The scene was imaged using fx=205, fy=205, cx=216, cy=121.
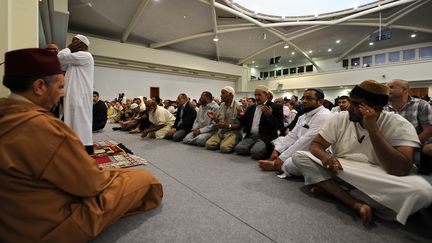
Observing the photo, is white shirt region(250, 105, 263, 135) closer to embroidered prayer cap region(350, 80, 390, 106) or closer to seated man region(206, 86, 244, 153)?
seated man region(206, 86, 244, 153)

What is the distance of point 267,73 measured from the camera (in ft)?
76.0

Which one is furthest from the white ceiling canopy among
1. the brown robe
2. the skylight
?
the brown robe

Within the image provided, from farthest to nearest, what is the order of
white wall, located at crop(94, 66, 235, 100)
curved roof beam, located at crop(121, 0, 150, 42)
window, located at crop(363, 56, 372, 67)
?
window, located at crop(363, 56, 372, 67)
white wall, located at crop(94, 66, 235, 100)
curved roof beam, located at crop(121, 0, 150, 42)

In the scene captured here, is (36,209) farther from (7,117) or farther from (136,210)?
(136,210)

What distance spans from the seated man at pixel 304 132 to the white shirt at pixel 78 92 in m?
2.41

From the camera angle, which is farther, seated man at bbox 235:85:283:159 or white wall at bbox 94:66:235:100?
white wall at bbox 94:66:235:100

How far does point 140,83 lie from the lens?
14.5 metres

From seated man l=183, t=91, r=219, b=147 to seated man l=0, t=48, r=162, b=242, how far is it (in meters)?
3.27

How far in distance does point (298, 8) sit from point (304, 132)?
45.0 ft

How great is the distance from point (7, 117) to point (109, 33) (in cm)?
1422

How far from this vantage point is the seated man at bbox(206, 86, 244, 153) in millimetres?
4051

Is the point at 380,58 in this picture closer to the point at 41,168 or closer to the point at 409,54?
the point at 409,54

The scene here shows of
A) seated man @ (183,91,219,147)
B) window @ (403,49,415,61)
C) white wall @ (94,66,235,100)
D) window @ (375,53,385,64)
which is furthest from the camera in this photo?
window @ (375,53,385,64)

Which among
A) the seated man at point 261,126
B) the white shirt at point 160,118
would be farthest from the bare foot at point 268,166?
the white shirt at point 160,118
